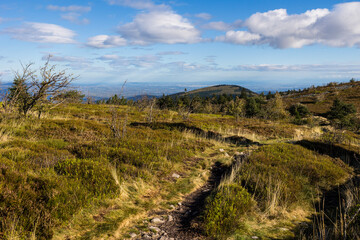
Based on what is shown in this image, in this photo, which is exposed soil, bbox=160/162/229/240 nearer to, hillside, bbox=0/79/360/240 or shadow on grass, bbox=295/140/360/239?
hillside, bbox=0/79/360/240

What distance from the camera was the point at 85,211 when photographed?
449cm

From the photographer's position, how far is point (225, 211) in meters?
4.78

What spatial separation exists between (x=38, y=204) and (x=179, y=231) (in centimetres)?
278

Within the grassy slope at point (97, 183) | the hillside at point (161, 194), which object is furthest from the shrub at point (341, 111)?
the grassy slope at point (97, 183)

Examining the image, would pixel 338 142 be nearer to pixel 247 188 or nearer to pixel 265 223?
pixel 247 188

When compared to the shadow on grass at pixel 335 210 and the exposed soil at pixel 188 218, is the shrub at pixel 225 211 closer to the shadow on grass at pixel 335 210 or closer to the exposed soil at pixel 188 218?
the exposed soil at pixel 188 218

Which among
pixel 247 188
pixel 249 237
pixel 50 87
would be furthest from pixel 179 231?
pixel 50 87

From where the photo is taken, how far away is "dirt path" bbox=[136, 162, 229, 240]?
4137 mm

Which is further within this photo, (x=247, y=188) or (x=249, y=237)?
(x=247, y=188)

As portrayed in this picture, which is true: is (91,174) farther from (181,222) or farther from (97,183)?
(181,222)

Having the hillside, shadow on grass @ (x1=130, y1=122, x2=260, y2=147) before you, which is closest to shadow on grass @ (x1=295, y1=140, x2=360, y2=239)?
the hillside

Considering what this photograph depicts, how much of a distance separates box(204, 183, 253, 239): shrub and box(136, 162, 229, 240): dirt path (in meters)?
0.23

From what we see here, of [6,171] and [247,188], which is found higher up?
[6,171]

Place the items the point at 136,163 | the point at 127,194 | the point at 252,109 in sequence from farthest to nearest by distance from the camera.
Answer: the point at 252,109 → the point at 136,163 → the point at 127,194
